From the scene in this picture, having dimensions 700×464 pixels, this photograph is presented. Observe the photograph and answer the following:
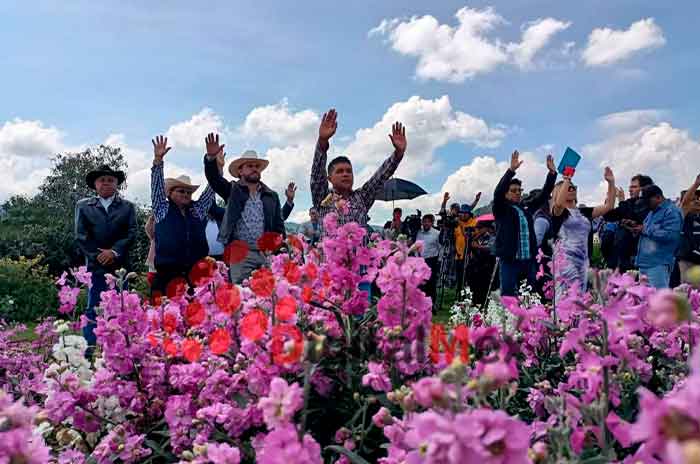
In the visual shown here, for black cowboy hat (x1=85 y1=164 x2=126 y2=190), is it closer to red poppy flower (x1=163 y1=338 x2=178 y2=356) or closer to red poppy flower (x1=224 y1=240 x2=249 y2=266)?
red poppy flower (x1=224 y1=240 x2=249 y2=266)

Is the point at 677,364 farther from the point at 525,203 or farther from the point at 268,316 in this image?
the point at 525,203

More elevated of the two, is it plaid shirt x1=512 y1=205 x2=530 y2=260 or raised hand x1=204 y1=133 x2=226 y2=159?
raised hand x1=204 y1=133 x2=226 y2=159

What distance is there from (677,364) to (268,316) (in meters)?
1.41

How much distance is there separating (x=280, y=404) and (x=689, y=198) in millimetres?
6738

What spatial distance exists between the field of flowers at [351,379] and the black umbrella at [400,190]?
1045 centimetres

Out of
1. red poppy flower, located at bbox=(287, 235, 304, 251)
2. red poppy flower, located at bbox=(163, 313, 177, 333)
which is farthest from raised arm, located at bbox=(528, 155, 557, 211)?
red poppy flower, located at bbox=(163, 313, 177, 333)

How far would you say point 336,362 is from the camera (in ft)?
5.82

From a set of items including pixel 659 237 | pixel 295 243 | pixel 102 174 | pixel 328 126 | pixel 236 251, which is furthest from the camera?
pixel 102 174

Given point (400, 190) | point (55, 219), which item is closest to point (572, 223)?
point (400, 190)

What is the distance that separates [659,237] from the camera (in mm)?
5602

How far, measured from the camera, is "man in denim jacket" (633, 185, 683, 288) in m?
5.58

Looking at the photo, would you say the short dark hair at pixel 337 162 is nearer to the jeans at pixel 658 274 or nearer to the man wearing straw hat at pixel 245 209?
the man wearing straw hat at pixel 245 209

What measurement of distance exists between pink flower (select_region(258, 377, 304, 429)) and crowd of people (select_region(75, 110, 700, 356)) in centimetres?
266

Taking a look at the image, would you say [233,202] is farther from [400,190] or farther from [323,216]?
[400,190]
